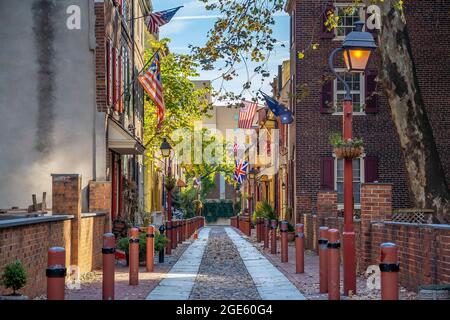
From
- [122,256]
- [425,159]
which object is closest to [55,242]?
[122,256]

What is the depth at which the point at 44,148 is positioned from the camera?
2378cm

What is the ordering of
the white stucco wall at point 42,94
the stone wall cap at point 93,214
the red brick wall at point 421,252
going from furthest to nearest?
the white stucco wall at point 42,94
the stone wall cap at point 93,214
the red brick wall at point 421,252

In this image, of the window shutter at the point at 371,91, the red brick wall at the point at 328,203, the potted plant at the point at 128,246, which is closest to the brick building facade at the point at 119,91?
the potted plant at the point at 128,246

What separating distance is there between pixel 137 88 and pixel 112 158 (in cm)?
1019

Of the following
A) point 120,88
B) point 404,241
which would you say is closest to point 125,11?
point 120,88

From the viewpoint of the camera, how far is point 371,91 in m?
34.8

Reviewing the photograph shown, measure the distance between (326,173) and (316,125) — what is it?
1.93 m

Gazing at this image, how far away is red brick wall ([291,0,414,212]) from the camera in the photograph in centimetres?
3519

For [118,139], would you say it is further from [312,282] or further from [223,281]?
[312,282]

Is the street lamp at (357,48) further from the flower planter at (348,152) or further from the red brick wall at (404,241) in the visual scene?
the red brick wall at (404,241)

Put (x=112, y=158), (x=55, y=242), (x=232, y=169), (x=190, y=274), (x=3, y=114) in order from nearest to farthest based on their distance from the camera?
1. (x=55, y=242)
2. (x=190, y=274)
3. (x=3, y=114)
4. (x=112, y=158)
5. (x=232, y=169)

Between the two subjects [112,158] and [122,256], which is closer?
[122,256]

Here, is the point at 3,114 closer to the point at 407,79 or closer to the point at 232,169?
the point at 407,79

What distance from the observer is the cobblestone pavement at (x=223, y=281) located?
1397cm
